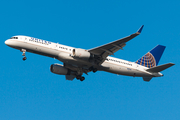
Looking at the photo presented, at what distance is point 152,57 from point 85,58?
13.8 metres

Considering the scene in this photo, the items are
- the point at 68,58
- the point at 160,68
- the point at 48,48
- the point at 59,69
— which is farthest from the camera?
the point at 59,69

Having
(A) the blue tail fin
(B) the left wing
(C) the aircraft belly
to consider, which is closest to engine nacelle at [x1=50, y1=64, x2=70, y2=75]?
(C) the aircraft belly

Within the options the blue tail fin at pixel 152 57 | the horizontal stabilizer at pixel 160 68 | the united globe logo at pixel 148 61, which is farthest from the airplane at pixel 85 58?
the blue tail fin at pixel 152 57

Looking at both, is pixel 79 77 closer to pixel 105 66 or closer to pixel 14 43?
pixel 105 66

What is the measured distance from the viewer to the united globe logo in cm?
4544

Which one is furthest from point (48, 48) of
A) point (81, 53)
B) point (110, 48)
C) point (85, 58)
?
point (110, 48)

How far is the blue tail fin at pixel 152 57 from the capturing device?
4556 centimetres

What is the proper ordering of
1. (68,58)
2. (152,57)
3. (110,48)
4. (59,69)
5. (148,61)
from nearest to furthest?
(110,48)
(68,58)
(59,69)
(148,61)
(152,57)

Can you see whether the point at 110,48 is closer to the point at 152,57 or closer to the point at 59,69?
the point at 59,69

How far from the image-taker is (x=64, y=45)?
133 feet

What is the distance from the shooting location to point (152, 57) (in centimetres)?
4656

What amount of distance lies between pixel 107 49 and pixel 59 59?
23.4 feet

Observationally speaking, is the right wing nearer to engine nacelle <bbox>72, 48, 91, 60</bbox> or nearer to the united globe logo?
engine nacelle <bbox>72, 48, 91, 60</bbox>

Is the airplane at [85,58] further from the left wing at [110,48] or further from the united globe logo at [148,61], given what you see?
the united globe logo at [148,61]
